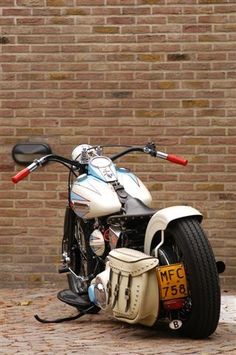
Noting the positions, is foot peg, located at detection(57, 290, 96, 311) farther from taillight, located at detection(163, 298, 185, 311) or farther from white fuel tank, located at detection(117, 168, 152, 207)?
taillight, located at detection(163, 298, 185, 311)

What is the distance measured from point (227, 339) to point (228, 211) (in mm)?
2451

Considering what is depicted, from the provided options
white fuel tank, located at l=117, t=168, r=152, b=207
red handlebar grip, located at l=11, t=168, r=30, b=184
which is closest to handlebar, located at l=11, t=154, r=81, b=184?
red handlebar grip, located at l=11, t=168, r=30, b=184

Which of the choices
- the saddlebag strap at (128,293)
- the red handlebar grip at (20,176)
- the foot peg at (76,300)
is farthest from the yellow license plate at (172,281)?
the red handlebar grip at (20,176)

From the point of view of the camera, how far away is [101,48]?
7598mm

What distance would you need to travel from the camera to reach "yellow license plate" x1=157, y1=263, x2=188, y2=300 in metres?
4.91

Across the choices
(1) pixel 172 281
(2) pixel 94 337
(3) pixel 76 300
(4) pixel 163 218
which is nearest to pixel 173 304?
(1) pixel 172 281

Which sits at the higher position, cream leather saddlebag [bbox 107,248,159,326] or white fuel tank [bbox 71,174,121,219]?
white fuel tank [bbox 71,174,121,219]

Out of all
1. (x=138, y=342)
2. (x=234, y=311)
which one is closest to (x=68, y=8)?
(x=234, y=311)

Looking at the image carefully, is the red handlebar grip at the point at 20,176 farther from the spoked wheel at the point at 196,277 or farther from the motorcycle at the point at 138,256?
the spoked wheel at the point at 196,277

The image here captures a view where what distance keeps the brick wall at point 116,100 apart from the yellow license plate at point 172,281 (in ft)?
8.54

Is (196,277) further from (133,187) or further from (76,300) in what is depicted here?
(76,300)

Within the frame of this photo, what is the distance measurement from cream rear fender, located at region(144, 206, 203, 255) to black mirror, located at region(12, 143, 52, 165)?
8.46ft

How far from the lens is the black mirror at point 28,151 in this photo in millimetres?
7613

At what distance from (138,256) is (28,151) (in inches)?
112
